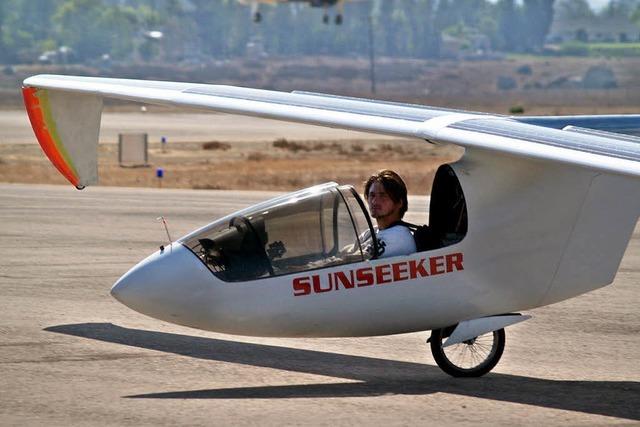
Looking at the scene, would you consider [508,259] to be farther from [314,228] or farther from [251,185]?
[251,185]

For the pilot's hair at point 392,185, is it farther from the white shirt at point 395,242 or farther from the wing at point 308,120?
the wing at point 308,120

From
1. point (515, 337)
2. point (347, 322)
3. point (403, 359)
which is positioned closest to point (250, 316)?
point (347, 322)

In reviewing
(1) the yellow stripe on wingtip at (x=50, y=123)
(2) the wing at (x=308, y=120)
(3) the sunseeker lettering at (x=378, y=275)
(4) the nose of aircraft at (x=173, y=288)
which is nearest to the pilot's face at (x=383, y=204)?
(3) the sunseeker lettering at (x=378, y=275)

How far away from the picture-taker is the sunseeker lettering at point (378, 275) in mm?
9891

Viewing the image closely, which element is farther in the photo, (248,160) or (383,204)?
(248,160)

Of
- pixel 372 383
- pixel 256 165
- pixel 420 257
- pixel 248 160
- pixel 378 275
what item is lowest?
pixel 248 160

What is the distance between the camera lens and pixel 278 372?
34.1 feet

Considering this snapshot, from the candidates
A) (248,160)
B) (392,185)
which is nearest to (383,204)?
(392,185)

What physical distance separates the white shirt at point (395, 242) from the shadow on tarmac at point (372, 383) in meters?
1.03

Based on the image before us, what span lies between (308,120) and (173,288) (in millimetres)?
1688

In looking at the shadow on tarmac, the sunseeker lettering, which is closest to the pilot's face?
the sunseeker lettering

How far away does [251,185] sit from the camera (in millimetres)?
34750

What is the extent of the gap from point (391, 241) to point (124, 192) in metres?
19.9

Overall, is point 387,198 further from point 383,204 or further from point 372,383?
point 372,383
